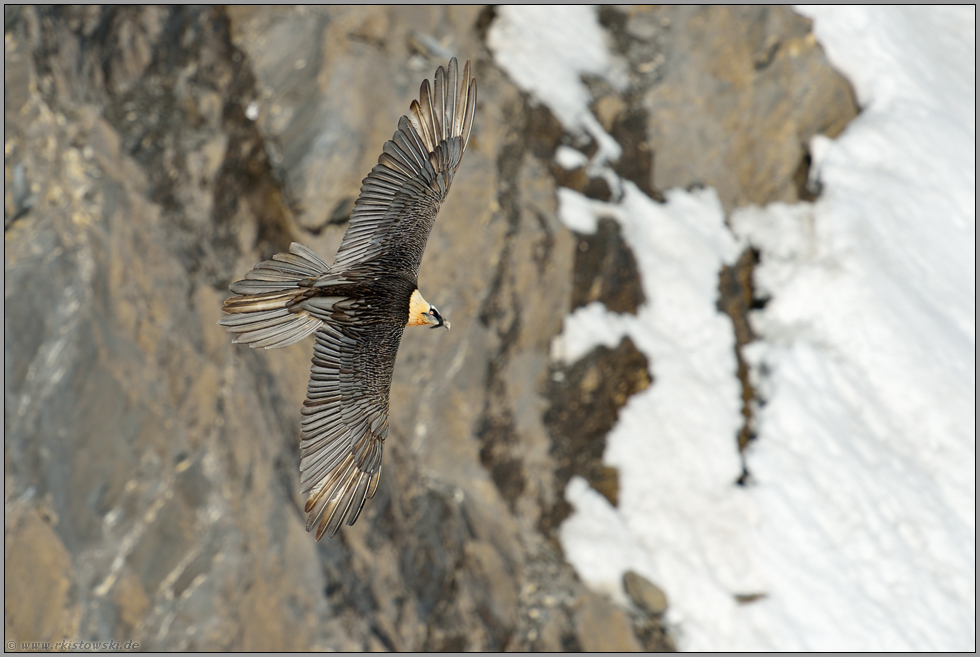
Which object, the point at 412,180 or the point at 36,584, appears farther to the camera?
the point at 36,584

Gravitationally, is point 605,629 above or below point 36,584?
below

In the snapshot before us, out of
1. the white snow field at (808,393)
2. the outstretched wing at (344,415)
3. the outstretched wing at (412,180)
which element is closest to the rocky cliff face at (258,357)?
the white snow field at (808,393)

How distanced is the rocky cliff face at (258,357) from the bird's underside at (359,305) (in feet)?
10.0

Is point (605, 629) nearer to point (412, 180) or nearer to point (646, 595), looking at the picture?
point (646, 595)

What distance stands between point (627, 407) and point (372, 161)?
446 cm

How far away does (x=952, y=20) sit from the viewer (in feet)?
58.4

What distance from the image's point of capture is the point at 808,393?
11.0 metres

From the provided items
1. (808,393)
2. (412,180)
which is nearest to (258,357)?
(412,180)

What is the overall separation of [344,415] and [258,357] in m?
3.66

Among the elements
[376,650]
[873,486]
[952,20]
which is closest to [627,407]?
[873,486]

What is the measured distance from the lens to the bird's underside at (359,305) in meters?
5.06

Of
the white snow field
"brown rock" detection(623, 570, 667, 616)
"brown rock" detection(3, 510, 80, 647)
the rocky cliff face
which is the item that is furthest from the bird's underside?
"brown rock" detection(623, 570, 667, 616)

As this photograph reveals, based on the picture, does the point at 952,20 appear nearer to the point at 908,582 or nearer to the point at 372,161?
the point at 908,582

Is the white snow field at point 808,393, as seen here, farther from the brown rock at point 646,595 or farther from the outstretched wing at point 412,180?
the outstretched wing at point 412,180
